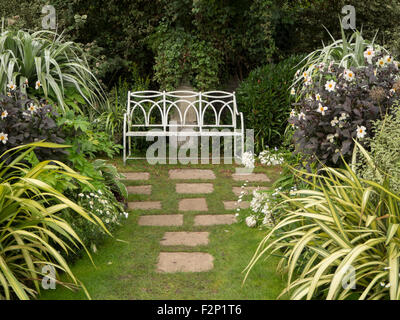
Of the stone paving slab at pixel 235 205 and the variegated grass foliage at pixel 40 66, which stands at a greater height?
the variegated grass foliage at pixel 40 66

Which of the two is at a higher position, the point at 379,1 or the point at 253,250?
the point at 379,1

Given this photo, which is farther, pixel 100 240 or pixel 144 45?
pixel 144 45

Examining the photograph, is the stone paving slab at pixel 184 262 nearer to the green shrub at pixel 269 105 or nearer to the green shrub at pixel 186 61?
the green shrub at pixel 269 105

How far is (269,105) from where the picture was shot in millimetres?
6543

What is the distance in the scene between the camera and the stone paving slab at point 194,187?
519cm

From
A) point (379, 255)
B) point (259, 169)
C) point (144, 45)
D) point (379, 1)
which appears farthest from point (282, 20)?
point (379, 255)

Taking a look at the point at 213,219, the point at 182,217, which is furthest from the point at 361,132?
the point at 182,217

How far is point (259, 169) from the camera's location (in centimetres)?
601

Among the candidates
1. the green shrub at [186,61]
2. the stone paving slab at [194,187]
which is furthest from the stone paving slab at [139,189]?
the green shrub at [186,61]

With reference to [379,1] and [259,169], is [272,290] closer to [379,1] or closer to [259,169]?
[259,169]

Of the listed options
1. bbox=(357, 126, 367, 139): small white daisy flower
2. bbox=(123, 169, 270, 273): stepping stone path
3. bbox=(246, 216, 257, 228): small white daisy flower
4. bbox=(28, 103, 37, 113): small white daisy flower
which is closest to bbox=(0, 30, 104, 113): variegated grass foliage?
bbox=(28, 103, 37, 113): small white daisy flower

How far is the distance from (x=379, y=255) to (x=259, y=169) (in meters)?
3.32

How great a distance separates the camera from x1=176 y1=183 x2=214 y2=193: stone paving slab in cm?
519
